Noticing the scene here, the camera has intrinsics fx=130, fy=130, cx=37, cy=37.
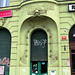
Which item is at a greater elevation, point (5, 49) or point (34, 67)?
point (5, 49)

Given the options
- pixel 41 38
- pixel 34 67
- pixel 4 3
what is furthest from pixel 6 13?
pixel 34 67

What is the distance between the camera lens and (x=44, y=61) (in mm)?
10312

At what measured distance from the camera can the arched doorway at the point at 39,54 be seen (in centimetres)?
1023

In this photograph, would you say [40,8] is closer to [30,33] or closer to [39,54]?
[30,33]

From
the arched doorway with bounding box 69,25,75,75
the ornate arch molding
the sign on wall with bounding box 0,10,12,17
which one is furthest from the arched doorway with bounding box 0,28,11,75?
the arched doorway with bounding box 69,25,75,75

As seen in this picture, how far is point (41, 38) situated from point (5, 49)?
332cm

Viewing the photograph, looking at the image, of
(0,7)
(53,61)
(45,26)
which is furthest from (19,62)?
(0,7)

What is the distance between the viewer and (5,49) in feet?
37.1

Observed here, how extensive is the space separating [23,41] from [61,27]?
126 inches

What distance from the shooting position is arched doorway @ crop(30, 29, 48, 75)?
33.6 ft

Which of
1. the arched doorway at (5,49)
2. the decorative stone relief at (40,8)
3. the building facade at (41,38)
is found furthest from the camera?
the arched doorway at (5,49)

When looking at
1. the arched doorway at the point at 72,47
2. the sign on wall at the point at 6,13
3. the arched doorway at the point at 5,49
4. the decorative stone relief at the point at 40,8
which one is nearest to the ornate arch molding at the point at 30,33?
the decorative stone relief at the point at 40,8

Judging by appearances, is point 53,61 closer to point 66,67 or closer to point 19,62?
point 66,67

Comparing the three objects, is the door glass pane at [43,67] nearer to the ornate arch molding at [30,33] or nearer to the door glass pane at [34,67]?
the door glass pane at [34,67]
